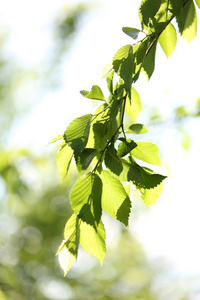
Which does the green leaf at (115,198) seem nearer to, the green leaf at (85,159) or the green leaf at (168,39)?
the green leaf at (85,159)

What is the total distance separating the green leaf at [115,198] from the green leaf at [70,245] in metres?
0.04

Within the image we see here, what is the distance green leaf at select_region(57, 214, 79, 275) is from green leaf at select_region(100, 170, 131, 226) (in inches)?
1.6

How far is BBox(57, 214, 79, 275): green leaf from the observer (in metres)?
0.37

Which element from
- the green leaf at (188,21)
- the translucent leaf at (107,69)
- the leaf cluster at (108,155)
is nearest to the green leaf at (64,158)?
the leaf cluster at (108,155)

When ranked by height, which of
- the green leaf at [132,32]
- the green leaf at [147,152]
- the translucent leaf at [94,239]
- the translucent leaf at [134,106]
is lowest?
the translucent leaf at [94,239]

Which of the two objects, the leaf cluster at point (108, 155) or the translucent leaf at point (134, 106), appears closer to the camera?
the leaf cluster at point (108, 155)

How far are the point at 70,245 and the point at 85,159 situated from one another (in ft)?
0.33

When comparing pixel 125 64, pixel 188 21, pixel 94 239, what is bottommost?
pixel 94 239

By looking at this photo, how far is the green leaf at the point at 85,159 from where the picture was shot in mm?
346

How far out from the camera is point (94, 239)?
14.5 inches

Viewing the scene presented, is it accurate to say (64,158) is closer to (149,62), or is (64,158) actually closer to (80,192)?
(80,192)

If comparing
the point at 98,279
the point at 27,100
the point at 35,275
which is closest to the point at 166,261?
the point at 98,279

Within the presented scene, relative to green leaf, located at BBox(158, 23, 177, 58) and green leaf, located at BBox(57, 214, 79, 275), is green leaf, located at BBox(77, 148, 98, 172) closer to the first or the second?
green leaf, located at BBox(57, 214, 79, 275)

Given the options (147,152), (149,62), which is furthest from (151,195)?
(149,62)
